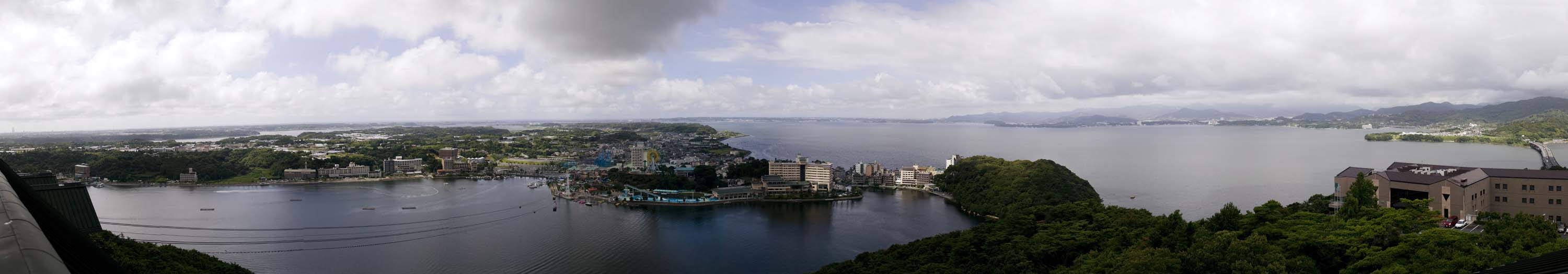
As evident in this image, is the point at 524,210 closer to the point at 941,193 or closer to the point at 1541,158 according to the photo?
the point at 941,193

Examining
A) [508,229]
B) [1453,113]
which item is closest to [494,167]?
[508,229]

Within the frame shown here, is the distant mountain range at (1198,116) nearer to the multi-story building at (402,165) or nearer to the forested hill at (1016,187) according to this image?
the forested hill at (1016,187)

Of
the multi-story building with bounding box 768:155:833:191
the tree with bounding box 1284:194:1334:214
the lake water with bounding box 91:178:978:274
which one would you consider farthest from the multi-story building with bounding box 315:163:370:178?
the tree with bounding box 1284:194:1334:214

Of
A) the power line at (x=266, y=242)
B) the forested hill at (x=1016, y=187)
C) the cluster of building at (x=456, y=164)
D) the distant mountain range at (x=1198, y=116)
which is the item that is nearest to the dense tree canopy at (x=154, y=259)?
the power line at (x=266, y=242)

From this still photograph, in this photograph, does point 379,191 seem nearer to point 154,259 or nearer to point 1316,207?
point 154,259

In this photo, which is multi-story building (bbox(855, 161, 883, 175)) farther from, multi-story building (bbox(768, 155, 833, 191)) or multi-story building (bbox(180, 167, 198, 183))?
multi-story building (bbox(180, 167, 198, 183))
